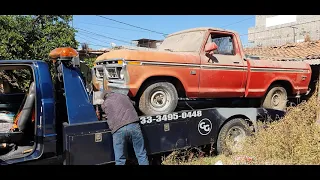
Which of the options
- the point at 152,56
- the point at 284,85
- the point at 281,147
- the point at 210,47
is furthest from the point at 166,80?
the point at 284,85

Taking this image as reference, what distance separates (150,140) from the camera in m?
4.61

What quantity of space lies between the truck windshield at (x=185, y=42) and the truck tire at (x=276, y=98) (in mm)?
2228

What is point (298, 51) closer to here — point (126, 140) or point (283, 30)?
point (126, 140)

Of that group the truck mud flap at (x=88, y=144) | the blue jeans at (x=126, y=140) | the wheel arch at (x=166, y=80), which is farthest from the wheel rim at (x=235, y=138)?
the truck mud flap at (x=88, y=144)

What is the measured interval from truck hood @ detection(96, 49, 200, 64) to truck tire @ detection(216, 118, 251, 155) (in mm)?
1492

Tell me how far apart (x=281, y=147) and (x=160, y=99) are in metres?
2.26

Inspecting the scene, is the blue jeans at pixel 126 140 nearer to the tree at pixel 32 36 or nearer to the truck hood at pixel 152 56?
the truck hood at pixel 152 56

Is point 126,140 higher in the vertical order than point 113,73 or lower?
lower

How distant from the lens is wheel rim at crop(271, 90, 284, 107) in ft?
22.4

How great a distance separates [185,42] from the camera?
596 centimetres

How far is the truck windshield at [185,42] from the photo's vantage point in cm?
571

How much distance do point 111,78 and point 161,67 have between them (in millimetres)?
913

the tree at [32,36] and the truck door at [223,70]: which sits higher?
the tree at [32,36]

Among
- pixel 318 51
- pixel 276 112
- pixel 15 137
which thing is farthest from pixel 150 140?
pixel 318 51
